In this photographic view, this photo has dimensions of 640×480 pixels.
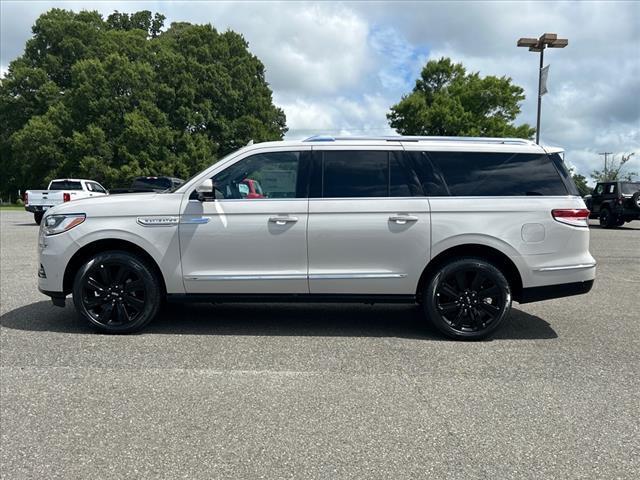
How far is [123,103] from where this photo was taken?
43344 mm

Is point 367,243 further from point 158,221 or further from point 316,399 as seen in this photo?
point 158,221

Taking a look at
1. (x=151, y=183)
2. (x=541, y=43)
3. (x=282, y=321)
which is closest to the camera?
(x=282, y=321)

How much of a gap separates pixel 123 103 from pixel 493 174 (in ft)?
142

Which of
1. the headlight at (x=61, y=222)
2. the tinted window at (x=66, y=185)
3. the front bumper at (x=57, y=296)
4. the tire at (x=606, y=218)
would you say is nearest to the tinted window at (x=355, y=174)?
the headlight at (x=61, y=222)

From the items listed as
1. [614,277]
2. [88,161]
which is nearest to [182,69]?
[88,161]

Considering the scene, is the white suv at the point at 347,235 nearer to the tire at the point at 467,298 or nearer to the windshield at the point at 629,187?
the tire at the point at 467,298

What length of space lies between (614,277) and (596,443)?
7.02 meters

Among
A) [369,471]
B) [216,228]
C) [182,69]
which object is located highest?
[182,69]

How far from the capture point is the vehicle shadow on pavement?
554cm

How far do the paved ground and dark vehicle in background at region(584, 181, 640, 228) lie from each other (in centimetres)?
1791

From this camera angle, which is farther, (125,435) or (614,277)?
(614,277)

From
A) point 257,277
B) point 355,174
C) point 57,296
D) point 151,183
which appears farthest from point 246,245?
point 151,183

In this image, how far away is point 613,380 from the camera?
4215 mm

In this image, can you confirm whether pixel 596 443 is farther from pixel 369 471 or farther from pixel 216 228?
pixel 216 228
